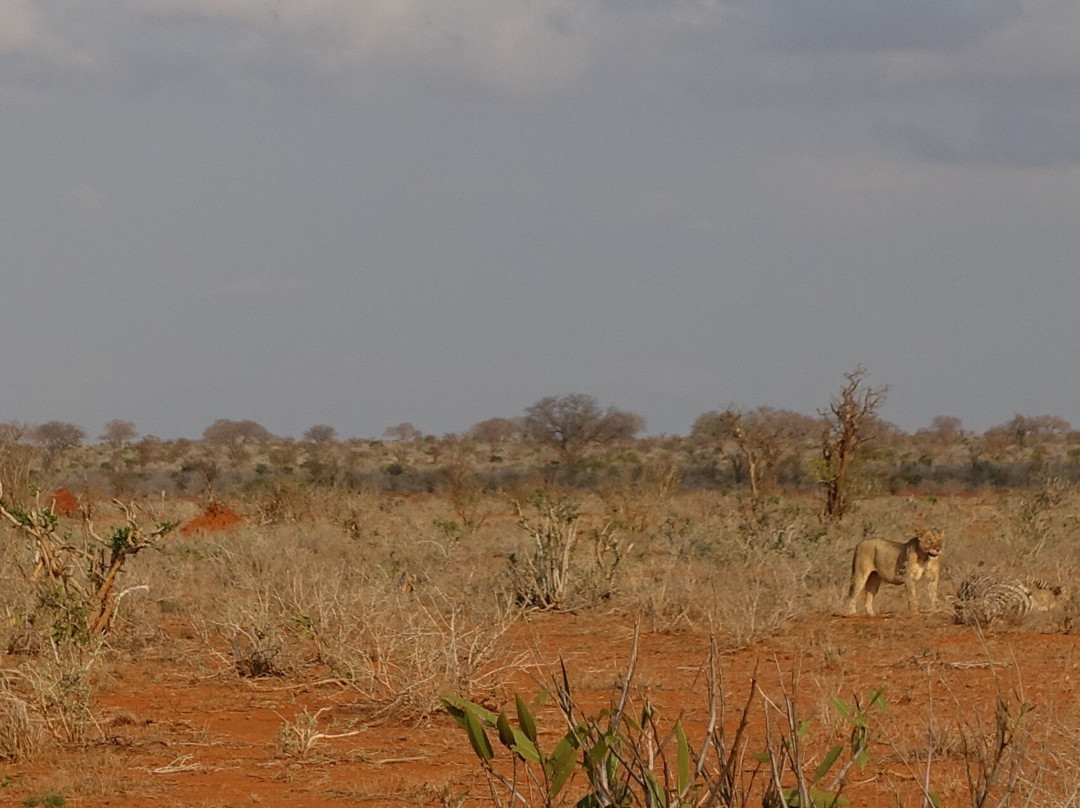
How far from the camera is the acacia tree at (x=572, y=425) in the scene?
48.7 m

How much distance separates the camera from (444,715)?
845cm

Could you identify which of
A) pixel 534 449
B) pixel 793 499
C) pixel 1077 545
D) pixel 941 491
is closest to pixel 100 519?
pixel 793 499

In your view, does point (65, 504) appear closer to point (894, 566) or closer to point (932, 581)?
point (894, 566)

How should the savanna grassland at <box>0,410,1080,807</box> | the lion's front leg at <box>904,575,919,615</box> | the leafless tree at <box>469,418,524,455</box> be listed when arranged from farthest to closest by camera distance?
the leafless tree at <box>469,418,524,455</box> → the lion's front leg at <box>904,575,919,615</box> → the savanna grassland at <box>0,410,1080,807</box>

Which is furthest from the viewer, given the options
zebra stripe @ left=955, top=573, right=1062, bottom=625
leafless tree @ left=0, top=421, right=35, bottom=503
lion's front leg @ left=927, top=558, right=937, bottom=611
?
leafless tree @ left=0, top=421, right=35, bottom=503

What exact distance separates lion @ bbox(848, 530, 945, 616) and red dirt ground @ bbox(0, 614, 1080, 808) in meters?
0.40

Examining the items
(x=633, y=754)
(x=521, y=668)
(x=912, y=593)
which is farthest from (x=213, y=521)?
(x=633, y=754)

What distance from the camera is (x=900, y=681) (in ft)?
30.3

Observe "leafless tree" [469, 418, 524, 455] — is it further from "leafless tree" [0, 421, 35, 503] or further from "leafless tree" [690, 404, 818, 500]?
"leafless tree" [0, 421, 35, 503]

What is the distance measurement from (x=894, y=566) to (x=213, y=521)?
12.9 metres

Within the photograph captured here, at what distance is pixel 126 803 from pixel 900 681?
5300 millimetres

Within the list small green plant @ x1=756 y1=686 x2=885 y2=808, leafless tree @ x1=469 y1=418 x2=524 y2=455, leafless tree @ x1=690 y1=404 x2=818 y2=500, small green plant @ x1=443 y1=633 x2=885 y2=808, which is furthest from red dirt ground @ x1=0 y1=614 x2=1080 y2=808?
leafless tree @ x1=469 y1=418 x2=524 y2=455

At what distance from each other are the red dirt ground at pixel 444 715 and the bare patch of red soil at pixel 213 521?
1006 centimetres

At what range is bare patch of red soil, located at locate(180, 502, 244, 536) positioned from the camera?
70.0 ft
